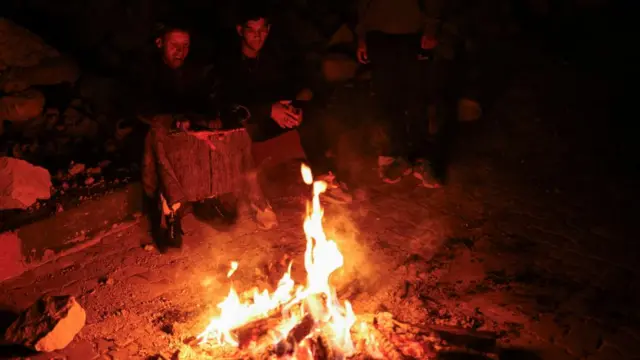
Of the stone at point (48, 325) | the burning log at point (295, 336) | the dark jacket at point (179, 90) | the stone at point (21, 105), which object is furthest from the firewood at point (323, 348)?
the stone at point (21, 105)

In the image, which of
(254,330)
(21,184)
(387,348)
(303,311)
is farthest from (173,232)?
(387,348)

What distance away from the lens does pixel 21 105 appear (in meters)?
5.94

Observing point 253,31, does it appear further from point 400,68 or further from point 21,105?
point 21,105

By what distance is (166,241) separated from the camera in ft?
16.5

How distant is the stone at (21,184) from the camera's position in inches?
189

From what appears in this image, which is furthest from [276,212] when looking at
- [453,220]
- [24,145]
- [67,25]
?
[67,25]

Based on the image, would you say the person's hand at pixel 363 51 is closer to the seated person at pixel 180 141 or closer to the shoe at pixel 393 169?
the shoe at pixel 393 169

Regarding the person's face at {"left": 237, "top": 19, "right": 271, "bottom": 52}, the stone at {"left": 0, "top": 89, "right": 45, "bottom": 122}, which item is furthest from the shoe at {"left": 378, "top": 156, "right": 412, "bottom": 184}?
the stone at {"left": 0, "top": 89, "right": 45, "bottom": 122}

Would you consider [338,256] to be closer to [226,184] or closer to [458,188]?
[226,184]

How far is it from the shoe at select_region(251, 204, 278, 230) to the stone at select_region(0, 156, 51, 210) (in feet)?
7.13

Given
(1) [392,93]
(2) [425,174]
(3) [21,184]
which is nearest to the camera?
(3) [21,184]

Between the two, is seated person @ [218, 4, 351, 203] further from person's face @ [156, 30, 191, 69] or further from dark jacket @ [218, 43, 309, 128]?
person's face @ [156, 30, 191, 69]

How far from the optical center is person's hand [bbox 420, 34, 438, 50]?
6.21m

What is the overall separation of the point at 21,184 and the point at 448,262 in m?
4.28
